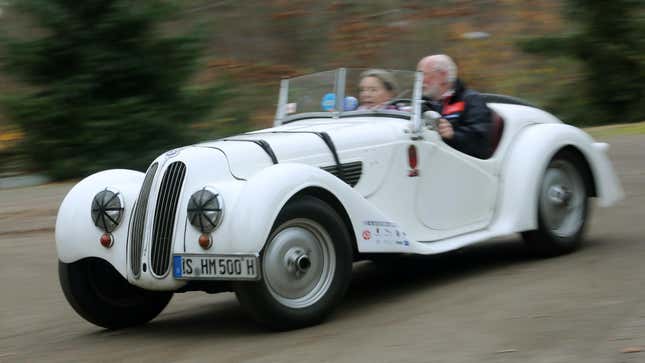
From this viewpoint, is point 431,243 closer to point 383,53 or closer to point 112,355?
point 112,355

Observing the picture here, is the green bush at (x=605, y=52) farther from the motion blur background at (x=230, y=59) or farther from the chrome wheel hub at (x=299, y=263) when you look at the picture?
the chrome wheel hub at (x=299, y=263)

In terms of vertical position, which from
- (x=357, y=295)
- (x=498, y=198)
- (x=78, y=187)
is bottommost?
(x=357, y=295)

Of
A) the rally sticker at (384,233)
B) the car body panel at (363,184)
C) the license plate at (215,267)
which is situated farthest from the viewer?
the rally sticker at (384,233)

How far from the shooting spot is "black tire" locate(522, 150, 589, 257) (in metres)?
7.75

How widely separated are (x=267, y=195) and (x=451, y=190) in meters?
2.06

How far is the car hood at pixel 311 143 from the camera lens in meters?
6.15

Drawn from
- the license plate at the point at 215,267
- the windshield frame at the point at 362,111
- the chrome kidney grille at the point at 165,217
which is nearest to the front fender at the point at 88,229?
the chrome kidney grille at the point at 165,217

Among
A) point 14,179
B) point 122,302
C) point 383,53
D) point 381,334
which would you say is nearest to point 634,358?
point 381,334

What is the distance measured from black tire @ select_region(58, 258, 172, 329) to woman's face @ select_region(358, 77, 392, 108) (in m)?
2.10

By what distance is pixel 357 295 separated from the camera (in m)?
7.07

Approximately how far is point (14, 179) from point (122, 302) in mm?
9254

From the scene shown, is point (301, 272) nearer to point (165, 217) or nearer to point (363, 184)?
point (165, 217)

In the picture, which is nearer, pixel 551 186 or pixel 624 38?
pixel 551 186

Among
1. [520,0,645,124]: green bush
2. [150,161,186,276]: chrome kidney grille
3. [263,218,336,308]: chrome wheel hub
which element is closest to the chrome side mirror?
[263,218,336,308]: chrome wheel hub
